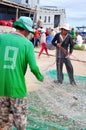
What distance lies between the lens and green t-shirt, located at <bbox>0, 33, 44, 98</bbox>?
4.28m

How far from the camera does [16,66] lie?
4301 mm

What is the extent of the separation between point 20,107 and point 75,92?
514 cm

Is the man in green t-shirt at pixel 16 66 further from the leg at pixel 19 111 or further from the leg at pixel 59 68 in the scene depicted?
the leg at pixel 59 68

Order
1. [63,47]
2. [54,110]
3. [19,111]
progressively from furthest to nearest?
[63,47]
[54,110]
[19,111]

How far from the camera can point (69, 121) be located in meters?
6.36

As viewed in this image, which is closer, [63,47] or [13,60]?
[13,60]

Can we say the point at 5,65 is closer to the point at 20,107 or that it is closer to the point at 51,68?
the point at 20,107

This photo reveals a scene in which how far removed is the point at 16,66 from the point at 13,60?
0.27ft

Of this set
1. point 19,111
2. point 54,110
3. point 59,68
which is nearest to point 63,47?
point 59,68

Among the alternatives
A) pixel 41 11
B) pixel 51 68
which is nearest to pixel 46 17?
pixel 41 11

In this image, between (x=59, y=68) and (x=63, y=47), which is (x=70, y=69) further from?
(x=63, y=47)

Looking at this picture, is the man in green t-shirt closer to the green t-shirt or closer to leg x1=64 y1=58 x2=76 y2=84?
the green t-shirt

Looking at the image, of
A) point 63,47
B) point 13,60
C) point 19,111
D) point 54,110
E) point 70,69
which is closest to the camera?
point 13,60

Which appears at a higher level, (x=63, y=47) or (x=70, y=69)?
(x=63, y=47)
